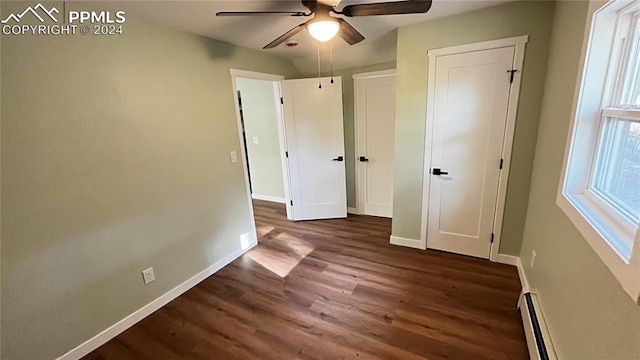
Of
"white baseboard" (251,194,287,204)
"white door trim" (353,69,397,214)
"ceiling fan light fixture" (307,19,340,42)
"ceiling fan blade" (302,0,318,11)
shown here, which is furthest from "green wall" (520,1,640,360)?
"white baseboard" (251,194,287,204)

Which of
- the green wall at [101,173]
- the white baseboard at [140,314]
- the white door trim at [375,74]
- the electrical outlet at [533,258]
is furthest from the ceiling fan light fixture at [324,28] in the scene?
the white baseboard at [140,314]

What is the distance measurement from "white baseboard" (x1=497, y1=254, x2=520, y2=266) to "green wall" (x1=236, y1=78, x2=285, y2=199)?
3.28 meters

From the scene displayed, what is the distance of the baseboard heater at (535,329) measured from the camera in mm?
1386

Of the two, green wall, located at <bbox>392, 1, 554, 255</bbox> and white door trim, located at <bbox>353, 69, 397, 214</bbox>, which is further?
white door trim, located at <bbox>353, 69, 397, 214</bbox>

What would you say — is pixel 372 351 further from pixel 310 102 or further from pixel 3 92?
pixel 310 102

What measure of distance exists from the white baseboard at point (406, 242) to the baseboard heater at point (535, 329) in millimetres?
1074

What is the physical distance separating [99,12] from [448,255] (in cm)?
348

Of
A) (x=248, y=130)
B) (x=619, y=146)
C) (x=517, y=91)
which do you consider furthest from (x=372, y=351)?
(x=248, y=130)

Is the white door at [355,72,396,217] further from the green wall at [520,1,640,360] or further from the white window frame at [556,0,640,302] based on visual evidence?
the white window frame at [556,0,640,302]

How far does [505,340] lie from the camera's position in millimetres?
1660

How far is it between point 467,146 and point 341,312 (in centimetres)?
185

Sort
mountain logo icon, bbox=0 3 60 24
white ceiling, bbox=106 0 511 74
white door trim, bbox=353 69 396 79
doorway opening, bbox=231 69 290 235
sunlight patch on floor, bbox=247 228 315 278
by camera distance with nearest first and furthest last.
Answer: mountain logo icon, bbox=0 3 60 24, white ceiling, bbox=106 0 511 74, sunlight patch on floor, bbox=247 228 315 278, white door trim, bbox=353 69 396 79, doorway opening, bbox=231 69 290 235

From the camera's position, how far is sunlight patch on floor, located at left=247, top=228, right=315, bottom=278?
8.74ft

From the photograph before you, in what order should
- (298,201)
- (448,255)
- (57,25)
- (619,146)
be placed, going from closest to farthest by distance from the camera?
(619,146) → (57,25) → (448,255) → (298,201)
